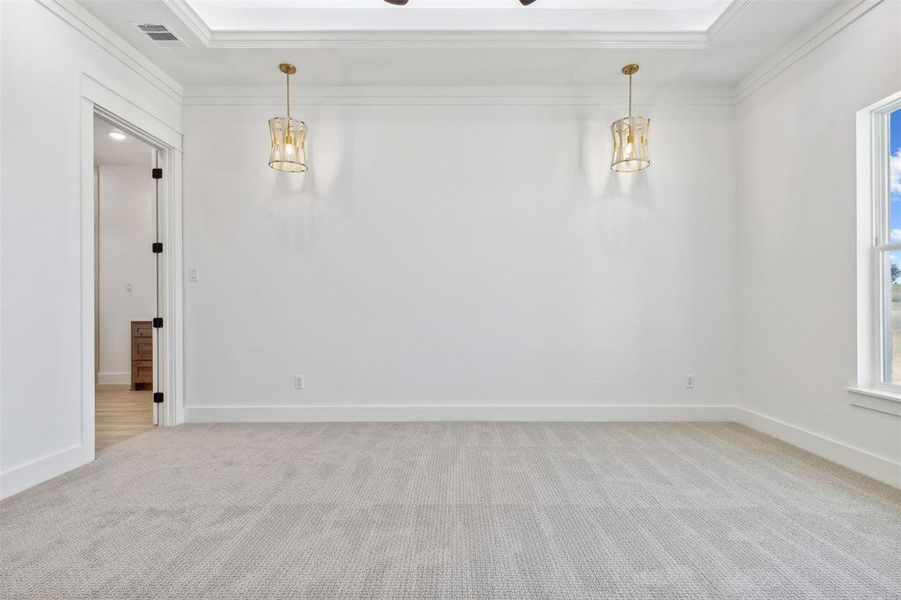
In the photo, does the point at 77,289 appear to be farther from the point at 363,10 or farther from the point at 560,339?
the point at 560,339

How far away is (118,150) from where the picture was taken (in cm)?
545

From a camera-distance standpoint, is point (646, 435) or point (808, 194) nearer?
point (808, 194)

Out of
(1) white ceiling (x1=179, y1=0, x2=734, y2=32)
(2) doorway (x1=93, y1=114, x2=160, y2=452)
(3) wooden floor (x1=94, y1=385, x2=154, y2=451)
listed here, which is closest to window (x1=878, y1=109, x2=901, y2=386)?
(1) white ceiling (x1=179, y1=0, x2=734, y2=32)

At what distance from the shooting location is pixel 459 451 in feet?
10.2

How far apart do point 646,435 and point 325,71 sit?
3.92 meters

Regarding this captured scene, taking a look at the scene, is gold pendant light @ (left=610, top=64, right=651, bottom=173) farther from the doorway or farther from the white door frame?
the doorway

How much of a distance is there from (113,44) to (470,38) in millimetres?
2540

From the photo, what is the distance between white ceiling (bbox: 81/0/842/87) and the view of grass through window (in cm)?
101

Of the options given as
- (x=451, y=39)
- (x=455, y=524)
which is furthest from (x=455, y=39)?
(x=455, y=524)

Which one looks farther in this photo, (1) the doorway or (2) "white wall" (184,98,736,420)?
(1) the doorway

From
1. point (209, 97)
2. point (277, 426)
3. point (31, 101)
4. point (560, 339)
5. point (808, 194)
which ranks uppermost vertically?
point (209, 97)

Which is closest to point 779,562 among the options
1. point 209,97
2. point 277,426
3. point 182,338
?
point 277,426

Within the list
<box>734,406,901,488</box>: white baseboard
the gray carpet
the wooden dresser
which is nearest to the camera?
the gray carpet

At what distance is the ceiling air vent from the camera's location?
3.10 meters
